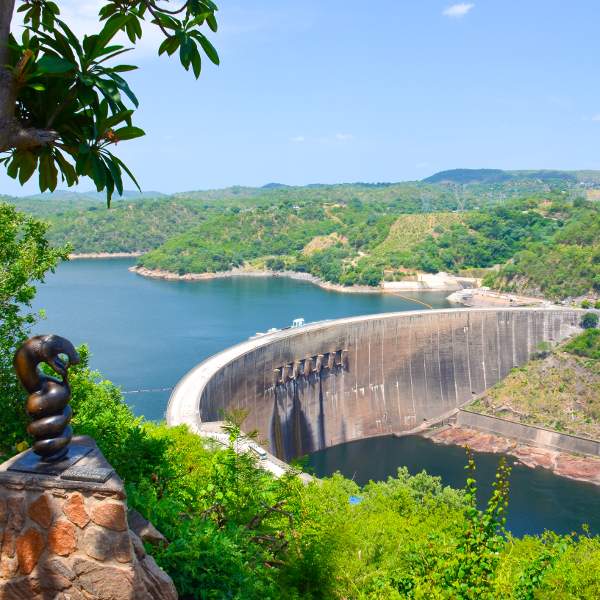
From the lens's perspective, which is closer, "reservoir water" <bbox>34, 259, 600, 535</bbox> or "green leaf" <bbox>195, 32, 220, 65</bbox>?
"green leaf" <bbox>195, 32, 220, 65</bbox>

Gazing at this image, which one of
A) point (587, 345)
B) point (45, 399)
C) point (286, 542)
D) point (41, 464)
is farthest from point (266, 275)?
point (41, 464)

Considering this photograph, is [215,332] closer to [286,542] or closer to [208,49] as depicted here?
[286,542]

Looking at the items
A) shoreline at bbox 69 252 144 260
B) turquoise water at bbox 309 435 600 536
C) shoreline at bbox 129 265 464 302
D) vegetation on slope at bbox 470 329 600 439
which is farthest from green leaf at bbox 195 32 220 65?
shoreline at bbox 69 252 144 260

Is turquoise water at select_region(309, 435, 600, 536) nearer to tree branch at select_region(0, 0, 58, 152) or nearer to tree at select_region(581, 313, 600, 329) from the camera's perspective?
tree at select_region(581, 313, 600, 329)

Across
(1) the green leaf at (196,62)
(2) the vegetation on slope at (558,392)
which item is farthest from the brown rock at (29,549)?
(2) the vegetation on slope at (558,392)

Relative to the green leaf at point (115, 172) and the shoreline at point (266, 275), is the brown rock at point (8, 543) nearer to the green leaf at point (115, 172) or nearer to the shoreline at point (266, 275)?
the green leaf at point (115, 172)

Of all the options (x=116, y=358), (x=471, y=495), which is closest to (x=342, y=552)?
(x=471, y=495)
